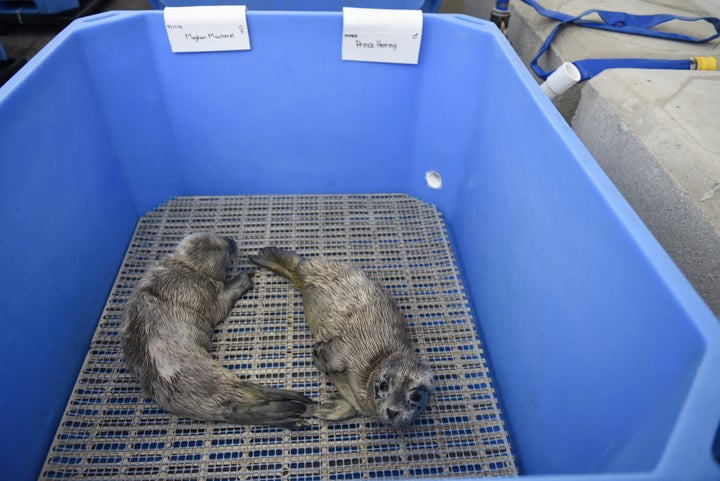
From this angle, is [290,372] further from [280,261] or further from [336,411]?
[280,261]

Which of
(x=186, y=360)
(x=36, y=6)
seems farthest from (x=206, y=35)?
(x=36, y=6)

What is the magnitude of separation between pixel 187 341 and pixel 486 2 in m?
3.53

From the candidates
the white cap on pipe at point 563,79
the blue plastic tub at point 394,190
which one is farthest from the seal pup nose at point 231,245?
the white cap on pipe at point 563,79

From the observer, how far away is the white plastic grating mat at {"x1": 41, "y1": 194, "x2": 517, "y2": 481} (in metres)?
1.82

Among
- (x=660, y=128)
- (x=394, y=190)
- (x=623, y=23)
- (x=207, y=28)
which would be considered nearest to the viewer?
(x=660, y=128)

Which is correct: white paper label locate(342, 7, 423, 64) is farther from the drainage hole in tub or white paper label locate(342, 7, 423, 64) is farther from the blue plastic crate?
the blue plastic crate

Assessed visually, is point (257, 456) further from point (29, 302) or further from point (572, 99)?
point (572, 99)

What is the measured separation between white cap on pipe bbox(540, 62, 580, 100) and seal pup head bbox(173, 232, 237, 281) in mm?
1769

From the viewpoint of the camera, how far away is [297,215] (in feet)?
9.14

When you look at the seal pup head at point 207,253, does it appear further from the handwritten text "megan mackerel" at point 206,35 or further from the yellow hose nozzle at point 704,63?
the yellow hose nozzle at point 704,63

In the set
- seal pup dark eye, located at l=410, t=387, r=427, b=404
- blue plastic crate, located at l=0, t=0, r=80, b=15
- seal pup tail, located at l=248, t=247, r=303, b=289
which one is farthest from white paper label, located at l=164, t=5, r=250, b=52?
blue plastic crate, located at l=0, t=0, r=80, b=15

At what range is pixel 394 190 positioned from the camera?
2955 millimetres

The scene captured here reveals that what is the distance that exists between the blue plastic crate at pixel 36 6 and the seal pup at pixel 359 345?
3.72 metres

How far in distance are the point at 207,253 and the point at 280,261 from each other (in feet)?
1.15
